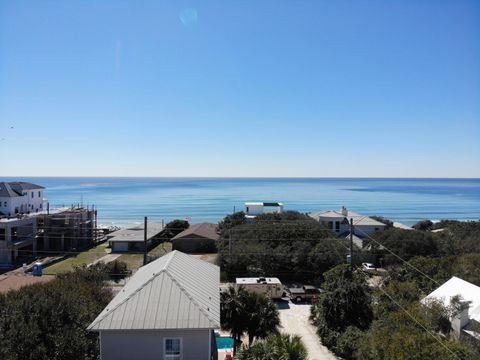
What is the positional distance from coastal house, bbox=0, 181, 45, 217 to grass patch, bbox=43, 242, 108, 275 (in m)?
11.8

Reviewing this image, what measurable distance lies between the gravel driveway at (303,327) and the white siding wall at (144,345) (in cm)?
864

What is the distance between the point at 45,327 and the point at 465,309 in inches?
709

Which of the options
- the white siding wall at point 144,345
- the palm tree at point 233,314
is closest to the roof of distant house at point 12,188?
the palm tree at point 233,314

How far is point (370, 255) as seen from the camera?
136 ft

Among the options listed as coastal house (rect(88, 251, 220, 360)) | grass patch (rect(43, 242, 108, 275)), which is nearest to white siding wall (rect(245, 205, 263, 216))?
grass patch (rect(43, 242, 108, 275))

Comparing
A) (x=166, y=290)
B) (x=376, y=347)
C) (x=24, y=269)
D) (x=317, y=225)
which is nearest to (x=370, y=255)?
(x=317, y=225)

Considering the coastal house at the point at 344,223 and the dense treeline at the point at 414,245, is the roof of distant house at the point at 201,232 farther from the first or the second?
the dense treeline at the point at 414,245

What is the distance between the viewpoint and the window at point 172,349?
12.5 m

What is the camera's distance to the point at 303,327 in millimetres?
23531

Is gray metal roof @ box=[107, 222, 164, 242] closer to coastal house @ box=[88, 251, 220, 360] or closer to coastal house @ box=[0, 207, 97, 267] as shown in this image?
coastal house @ box=[0, 207, 97, 267]

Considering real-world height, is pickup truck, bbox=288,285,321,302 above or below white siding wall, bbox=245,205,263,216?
below

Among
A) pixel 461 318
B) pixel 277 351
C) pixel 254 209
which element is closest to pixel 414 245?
pixel 461 318

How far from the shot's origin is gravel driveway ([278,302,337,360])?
770 inches

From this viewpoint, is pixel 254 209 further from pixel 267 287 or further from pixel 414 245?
pixel 267 287
